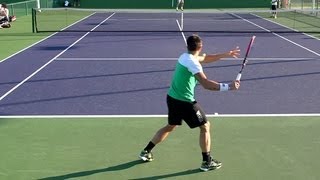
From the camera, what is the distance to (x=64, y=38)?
818 inches

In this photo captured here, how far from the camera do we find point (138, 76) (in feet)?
40.5

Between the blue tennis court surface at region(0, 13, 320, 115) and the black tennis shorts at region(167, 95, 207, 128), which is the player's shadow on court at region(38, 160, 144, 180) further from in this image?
the blue tennis court surface at region(0, 13, 320, 115)

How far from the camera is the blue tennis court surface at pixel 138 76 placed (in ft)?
30.1

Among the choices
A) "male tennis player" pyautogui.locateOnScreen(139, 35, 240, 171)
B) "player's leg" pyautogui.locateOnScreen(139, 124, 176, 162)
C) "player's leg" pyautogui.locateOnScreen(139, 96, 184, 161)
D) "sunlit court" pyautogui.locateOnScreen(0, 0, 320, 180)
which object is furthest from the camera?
"player's leg" pyautogui.locateOnScreen(139, 124, 176, 162)

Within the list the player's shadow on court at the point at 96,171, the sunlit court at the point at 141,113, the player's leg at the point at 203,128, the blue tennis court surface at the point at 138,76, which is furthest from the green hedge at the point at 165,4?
the player's leg at the point at 203,128

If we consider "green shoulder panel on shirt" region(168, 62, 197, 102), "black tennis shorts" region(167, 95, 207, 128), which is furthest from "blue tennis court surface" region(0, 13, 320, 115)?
"green shoulder panel on shirt" region(168, 62, 197, 102)

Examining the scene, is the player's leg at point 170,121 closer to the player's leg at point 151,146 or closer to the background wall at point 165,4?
the player's leg at point 151,146

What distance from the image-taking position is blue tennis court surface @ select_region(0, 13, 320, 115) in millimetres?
9188

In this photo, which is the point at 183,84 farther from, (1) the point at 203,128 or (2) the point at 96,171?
(2) the point at 96,171

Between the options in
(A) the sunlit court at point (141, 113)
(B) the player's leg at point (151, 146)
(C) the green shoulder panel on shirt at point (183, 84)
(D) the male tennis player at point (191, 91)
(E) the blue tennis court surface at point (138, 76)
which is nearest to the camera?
(D) the male tennis player at point (191, 91)

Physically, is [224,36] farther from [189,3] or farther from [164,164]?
[189,3]

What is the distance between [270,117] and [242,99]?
147cm

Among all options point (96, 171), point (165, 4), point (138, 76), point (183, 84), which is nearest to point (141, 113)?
point (96, 171)

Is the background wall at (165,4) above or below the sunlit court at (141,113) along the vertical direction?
above
